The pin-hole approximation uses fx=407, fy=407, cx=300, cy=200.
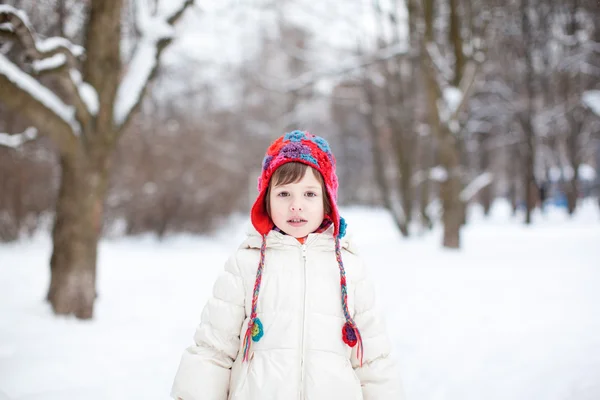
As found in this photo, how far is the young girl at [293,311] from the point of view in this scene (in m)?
1.57

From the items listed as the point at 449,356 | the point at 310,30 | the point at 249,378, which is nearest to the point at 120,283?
the point at 449,356

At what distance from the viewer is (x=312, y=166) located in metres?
1.76

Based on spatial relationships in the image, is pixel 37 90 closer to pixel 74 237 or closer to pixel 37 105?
pixel 37 105

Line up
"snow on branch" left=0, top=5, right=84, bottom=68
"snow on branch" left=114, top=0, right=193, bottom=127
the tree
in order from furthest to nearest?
"snow on branch" left=114, top=0, right=193, bottom=127 → the tree → "snow on branch" left=0, top=5, right=84, bottom=68

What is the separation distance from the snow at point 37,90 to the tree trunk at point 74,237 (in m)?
0.33

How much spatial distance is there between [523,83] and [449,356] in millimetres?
13169

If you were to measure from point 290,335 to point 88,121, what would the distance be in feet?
10.5

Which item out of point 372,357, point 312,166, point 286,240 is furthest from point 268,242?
point 372,357

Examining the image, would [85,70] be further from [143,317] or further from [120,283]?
[120,283]

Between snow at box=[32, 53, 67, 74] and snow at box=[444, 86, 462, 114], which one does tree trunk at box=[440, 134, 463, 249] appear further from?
snow at box=[32, 53, 67, 74]

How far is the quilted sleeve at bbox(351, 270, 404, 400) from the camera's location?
1.68 metres

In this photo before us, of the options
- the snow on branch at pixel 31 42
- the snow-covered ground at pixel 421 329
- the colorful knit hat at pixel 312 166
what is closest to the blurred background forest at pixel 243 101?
the snow on branch at pixel 31 42

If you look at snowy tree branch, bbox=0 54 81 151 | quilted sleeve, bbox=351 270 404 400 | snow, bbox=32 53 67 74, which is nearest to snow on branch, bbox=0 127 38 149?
snowy tree branch, bbox=0 54 81 151

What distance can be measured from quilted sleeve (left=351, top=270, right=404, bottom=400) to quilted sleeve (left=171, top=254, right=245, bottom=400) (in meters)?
0.51
